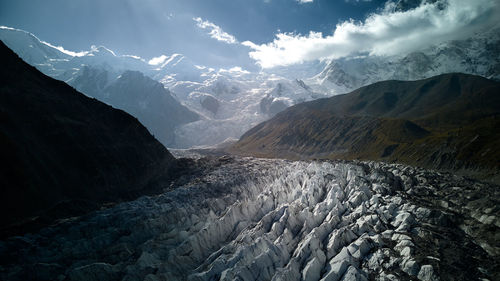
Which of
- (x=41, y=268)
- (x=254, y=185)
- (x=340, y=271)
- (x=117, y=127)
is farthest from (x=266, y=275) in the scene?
(x=117, y=127)

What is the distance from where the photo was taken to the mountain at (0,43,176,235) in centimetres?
4738

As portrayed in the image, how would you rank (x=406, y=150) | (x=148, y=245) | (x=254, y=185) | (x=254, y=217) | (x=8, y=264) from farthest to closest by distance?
(x=406, y=150)
(x=254, y=185)
(x=254, y=217)
(x=148, y=245)
(x=8, y=264)

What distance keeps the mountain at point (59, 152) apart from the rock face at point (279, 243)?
10569 millimetres

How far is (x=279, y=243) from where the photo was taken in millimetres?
34031

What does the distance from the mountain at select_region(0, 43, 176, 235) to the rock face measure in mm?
10569

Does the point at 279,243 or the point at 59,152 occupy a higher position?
the point at 59,152

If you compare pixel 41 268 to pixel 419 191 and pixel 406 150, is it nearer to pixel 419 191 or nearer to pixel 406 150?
pixel 419 191

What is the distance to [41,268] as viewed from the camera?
28.5 metres

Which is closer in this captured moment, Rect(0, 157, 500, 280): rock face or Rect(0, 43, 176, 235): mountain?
Rect(0, 157, 500, 280): rock face

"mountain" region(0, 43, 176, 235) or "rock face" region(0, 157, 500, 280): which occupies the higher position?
"mountain" region(0, 43, 176, 235)

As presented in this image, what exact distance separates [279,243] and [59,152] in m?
56.7

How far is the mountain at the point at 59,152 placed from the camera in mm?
47375

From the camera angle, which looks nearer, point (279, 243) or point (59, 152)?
point (279, 243)

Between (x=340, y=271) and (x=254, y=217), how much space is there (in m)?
22.3
